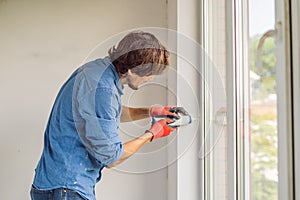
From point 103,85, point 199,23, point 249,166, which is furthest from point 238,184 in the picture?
point 199,23

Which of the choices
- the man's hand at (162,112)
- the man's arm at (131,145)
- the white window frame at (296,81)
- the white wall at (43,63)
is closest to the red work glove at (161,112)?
the man's hand at (162,112)

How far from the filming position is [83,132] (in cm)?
139

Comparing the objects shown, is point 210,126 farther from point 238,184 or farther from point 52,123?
point 52,123

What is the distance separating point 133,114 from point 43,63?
0.72m

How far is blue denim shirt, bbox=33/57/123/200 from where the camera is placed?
1.35 m

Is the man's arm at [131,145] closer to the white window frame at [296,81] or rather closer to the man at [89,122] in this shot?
the man at [89,122]

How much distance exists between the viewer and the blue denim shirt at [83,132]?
135 cm

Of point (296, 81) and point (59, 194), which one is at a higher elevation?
point (296, 81)

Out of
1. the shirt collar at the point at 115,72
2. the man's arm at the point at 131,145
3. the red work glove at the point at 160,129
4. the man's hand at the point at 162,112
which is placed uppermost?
the shirt collar at the point at 115,72

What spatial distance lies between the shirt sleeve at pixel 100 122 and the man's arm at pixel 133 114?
387 mm

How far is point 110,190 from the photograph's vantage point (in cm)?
220

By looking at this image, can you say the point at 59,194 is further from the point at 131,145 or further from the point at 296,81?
the point at 296,81

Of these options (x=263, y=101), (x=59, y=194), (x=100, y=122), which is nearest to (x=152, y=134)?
(x=100, y=122)

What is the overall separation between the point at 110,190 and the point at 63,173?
0.83 m
